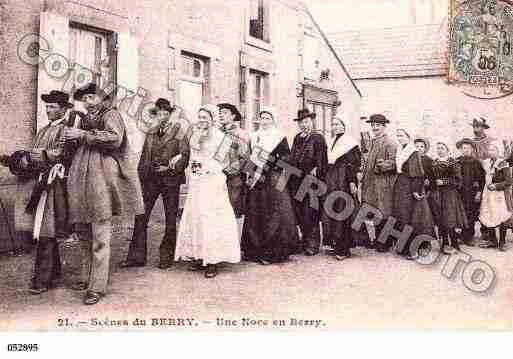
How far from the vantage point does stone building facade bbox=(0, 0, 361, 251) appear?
423 centimetres

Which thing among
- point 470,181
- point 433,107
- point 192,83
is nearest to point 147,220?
point 192,83

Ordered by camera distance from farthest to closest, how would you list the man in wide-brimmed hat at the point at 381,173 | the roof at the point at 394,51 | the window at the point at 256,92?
the window at the point at 256,92 → the man in wide-brimmed hat at the point at 381,173 → the roof at the point at 394,51

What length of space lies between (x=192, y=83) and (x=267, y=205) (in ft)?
6.07

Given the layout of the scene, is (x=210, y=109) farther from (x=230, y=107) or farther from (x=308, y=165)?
(x=308, y=165)

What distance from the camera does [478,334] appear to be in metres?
3.74

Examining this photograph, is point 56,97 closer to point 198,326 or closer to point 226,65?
point 198,326

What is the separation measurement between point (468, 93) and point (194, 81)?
2.93m

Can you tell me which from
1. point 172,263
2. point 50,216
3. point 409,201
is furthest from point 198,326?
point 409,201

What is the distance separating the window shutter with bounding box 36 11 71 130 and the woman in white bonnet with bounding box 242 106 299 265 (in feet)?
6.18

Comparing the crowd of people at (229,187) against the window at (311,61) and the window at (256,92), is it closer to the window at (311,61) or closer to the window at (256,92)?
the window at (256,92)

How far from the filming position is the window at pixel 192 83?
5.41 metres

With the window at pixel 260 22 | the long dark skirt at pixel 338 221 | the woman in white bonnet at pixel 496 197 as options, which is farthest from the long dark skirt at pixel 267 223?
the window at pixel 260 22

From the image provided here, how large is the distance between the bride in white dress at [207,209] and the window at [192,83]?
1.28 metres

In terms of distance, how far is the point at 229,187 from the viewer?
14.4 feet
